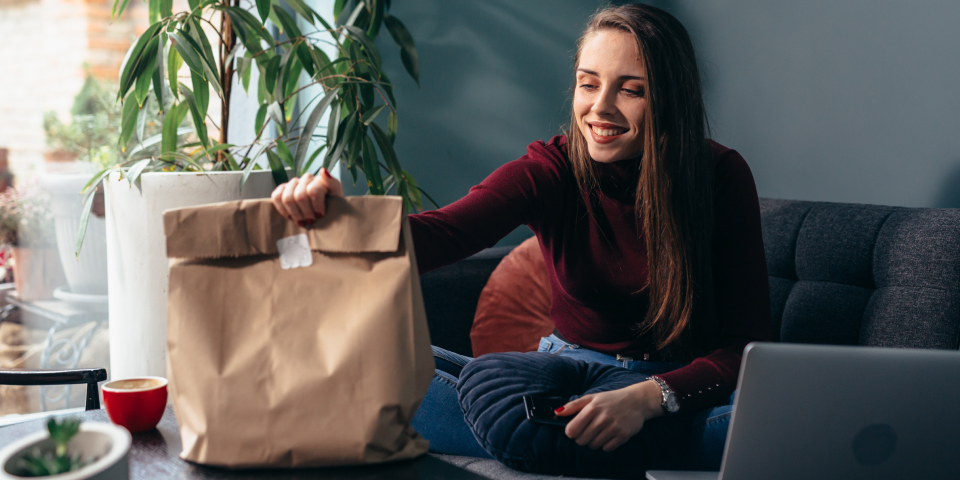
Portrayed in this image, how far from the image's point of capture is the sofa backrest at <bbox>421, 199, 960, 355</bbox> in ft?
3.20

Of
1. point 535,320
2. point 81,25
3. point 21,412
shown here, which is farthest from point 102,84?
point 535,320

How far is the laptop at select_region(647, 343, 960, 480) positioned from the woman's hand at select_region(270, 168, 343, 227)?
1.27ft

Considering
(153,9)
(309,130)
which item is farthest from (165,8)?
(309,130)

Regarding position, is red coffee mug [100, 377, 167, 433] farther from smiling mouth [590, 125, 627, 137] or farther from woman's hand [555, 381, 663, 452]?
smiling mouth [590, 125, 627, 137]

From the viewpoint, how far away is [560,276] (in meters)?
1.12

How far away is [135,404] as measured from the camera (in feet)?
2.13

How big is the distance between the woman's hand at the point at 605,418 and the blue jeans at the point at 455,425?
0.10 metres

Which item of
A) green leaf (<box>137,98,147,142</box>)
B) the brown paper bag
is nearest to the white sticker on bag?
the brown paper bag

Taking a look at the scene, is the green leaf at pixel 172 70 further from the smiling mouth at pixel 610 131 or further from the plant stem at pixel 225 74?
the smiling mouth at pixel 610 131

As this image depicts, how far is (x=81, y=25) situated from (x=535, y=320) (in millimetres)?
1266

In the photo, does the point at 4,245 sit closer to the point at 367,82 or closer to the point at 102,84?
the point at 102,84

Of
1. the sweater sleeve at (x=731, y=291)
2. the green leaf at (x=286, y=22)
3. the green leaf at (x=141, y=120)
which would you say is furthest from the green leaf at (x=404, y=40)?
the sweater sleeve at (x=731, y=291)

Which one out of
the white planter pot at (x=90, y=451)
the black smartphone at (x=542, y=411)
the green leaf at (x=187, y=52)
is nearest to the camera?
the white planter pot at (x=90, y=451)

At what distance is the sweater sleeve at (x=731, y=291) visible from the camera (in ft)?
2.88
